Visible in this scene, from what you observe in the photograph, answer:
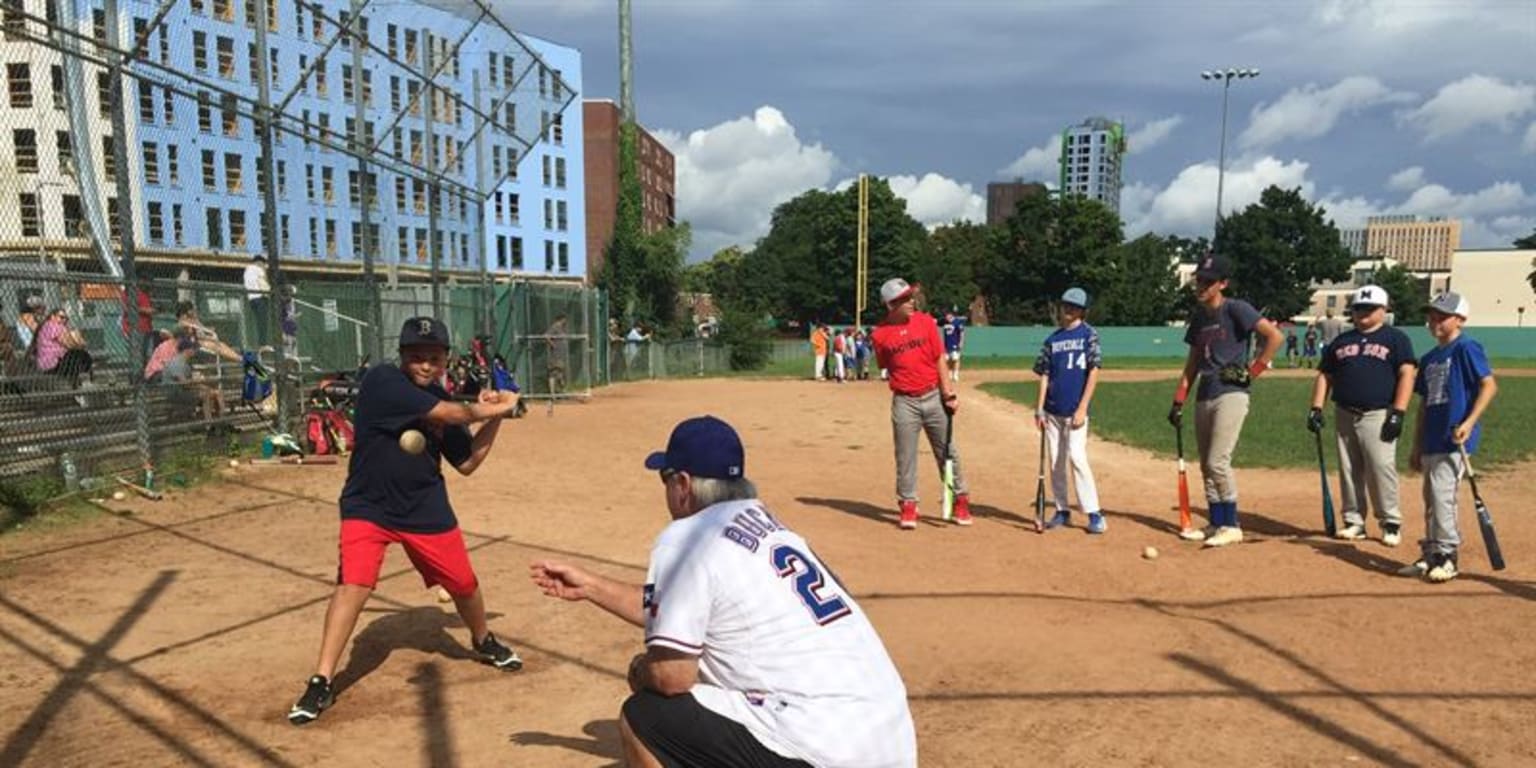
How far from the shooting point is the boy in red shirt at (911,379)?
7.34 m

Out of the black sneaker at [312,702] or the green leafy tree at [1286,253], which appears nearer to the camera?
the black sneaker at [312,702]

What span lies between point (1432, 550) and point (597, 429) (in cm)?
1140

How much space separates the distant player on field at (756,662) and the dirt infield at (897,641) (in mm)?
1360

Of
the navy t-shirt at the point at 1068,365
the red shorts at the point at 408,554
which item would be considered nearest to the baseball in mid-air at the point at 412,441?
the red shorts at the point at 408,554

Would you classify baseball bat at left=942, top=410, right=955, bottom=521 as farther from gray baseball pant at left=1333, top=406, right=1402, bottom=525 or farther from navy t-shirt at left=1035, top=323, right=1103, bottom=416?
gray baseball pant at left=1333, top=406, right=1402, bottom=525

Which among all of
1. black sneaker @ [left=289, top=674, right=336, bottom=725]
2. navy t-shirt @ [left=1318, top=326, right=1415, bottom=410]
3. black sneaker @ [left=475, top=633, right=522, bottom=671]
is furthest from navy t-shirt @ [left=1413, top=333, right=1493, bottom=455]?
black sneaker @ [left=289, top=674, right=336, bottom=725]

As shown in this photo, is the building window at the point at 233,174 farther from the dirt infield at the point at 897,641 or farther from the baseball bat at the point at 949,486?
the baseball bat at the point at 949,486

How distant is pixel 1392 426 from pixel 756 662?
603 centimetres

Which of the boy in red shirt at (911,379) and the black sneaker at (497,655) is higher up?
the boy in red shirt at (911,379)

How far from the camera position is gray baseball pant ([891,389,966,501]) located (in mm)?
7438

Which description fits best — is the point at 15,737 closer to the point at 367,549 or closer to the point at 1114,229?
the point at 367,549

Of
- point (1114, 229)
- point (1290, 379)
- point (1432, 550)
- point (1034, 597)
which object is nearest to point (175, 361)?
point (1034, 597)

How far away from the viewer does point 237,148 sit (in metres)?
10.4

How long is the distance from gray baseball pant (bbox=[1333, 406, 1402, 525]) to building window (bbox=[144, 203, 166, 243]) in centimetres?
1144
